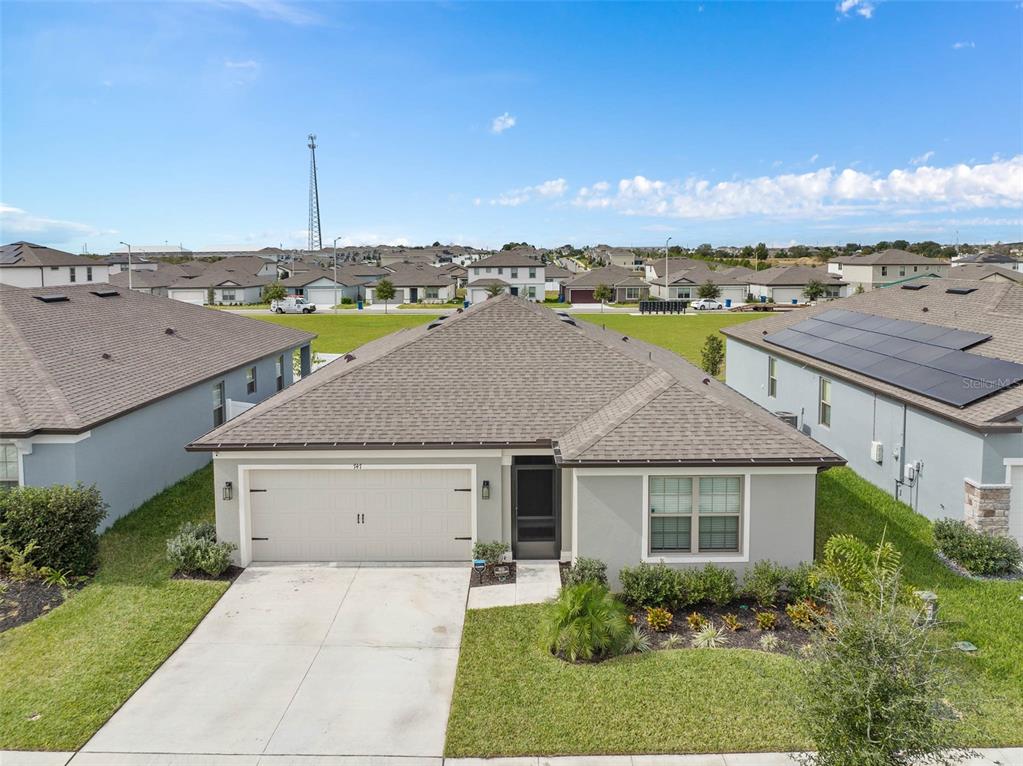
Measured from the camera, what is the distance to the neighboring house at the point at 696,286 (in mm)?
94562

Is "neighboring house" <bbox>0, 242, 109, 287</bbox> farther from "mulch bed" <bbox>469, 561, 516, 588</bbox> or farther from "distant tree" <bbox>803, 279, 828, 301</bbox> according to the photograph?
"distant tree" <bbox>803, 279, 828, 301</bbox>

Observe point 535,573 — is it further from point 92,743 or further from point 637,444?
point 92,743

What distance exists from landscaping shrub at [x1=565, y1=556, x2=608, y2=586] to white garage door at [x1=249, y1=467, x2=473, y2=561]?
8.10 feet

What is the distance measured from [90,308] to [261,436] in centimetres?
1281

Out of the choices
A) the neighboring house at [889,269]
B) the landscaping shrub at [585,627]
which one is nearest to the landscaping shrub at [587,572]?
the landscaping shrub at [585,627]

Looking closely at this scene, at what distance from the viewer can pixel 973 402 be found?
15.3 meters

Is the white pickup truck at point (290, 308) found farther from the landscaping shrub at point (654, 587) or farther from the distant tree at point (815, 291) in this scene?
the landscaping shrub at point (654, 587)

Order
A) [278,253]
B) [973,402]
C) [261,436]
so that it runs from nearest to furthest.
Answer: [261,436]
[973,402]
[278,253]

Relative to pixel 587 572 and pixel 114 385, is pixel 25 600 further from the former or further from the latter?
pixel 587 572

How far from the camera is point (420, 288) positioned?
97312 millimetres

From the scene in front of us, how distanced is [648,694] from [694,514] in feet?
13.3

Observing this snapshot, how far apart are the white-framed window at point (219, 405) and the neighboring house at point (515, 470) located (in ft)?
22.5

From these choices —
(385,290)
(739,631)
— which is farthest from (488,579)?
(385,290)

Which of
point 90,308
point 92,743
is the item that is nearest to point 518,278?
point 90,308
